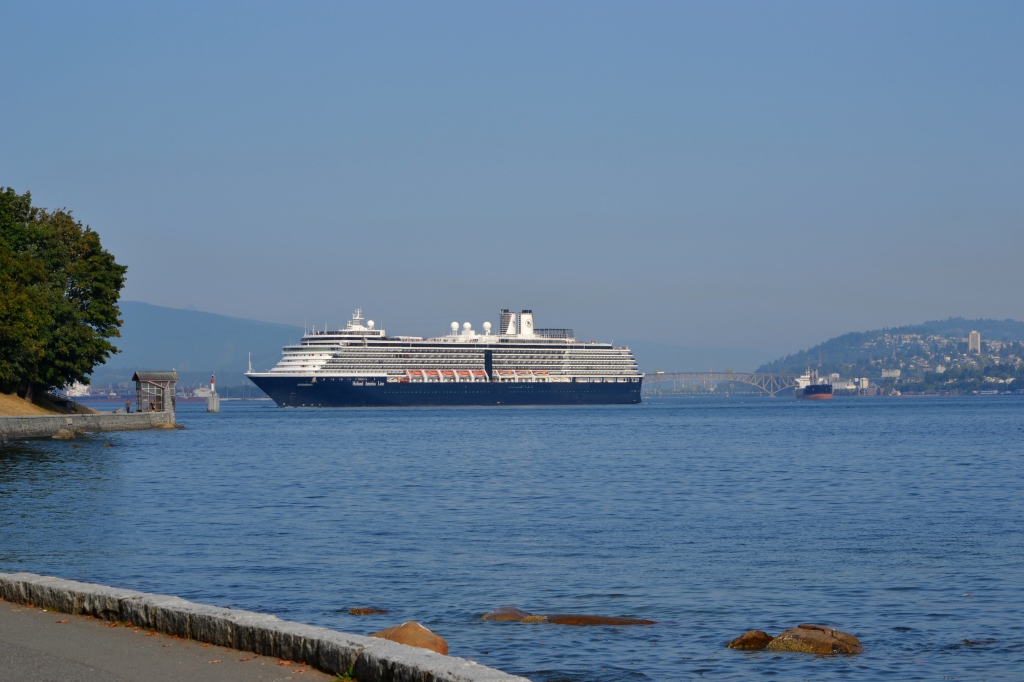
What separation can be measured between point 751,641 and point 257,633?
5.07 meters

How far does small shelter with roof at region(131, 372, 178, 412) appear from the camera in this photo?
6281cm

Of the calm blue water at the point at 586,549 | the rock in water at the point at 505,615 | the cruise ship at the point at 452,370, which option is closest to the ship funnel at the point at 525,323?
the cruise ship at the point at 452,370

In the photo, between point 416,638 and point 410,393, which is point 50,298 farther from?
point 410,393

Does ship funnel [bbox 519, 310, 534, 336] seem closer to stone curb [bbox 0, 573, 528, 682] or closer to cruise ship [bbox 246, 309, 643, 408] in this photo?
cruise ship [bbox 246, 309, 643, 408]

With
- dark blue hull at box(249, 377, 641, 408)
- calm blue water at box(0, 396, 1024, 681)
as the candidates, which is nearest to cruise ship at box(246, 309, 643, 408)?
dark blue hull at box(249, 377, 641, 408)

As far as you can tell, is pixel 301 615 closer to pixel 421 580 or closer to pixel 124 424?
pixel 421 580

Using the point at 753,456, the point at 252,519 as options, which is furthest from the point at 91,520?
the point at 753,456

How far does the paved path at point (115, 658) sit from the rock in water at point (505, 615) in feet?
14.7

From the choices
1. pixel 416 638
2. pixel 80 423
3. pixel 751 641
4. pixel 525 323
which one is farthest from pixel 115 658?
pixel 525 323

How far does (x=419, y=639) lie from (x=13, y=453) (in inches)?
1295

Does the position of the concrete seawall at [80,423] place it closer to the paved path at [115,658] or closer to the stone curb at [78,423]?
the stone curb at [78,423]

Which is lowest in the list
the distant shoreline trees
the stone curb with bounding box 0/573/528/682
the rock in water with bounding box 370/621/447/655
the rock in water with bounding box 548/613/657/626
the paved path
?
the rock in water with bounding box 548/613/657/626

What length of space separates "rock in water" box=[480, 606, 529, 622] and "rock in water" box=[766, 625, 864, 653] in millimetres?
2512

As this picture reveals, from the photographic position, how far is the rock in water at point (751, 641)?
1059 cm
